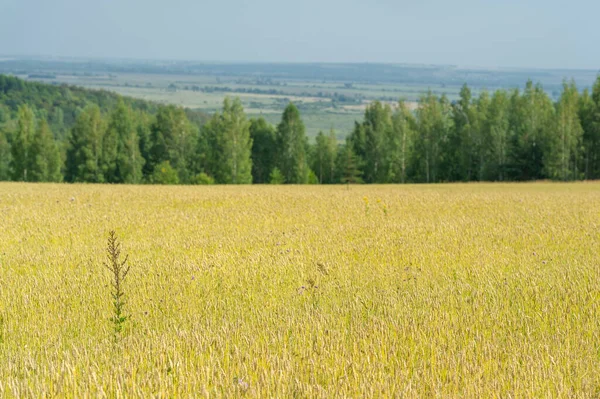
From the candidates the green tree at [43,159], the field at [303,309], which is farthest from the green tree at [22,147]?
the field at [303,309]

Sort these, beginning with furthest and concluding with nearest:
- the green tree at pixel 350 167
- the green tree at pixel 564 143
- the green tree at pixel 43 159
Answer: the green tree at pixel 350 167, the green tree at pixel 43 159, the green tree at pixel 564 143

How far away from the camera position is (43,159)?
260 feet

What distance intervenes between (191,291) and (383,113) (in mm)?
85664

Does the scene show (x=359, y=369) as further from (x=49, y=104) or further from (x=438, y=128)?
(x=49, y=104)

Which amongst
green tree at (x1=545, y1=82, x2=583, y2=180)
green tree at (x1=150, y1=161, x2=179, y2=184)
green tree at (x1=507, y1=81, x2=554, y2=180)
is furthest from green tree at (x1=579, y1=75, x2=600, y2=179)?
green tree at (x1=150, y1=161, x2=179, y2=184)

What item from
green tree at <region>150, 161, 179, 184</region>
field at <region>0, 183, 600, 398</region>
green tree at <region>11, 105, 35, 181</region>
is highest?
field at <region>0, 183, 600, 398</region>

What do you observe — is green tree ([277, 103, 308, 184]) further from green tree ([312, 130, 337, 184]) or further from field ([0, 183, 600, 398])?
field ([0, 183, 600, 398])

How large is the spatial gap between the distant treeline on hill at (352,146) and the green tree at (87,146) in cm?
14

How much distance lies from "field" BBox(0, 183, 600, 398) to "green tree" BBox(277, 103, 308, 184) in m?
69.7

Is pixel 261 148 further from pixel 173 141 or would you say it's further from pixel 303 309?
pixel 303 309

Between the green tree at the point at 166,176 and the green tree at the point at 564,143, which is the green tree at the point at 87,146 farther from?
the green tree at the point at 564,143

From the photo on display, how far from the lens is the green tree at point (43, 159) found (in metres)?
78.8

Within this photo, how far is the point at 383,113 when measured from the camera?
91.8 meters

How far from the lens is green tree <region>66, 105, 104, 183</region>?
81.8 metres
